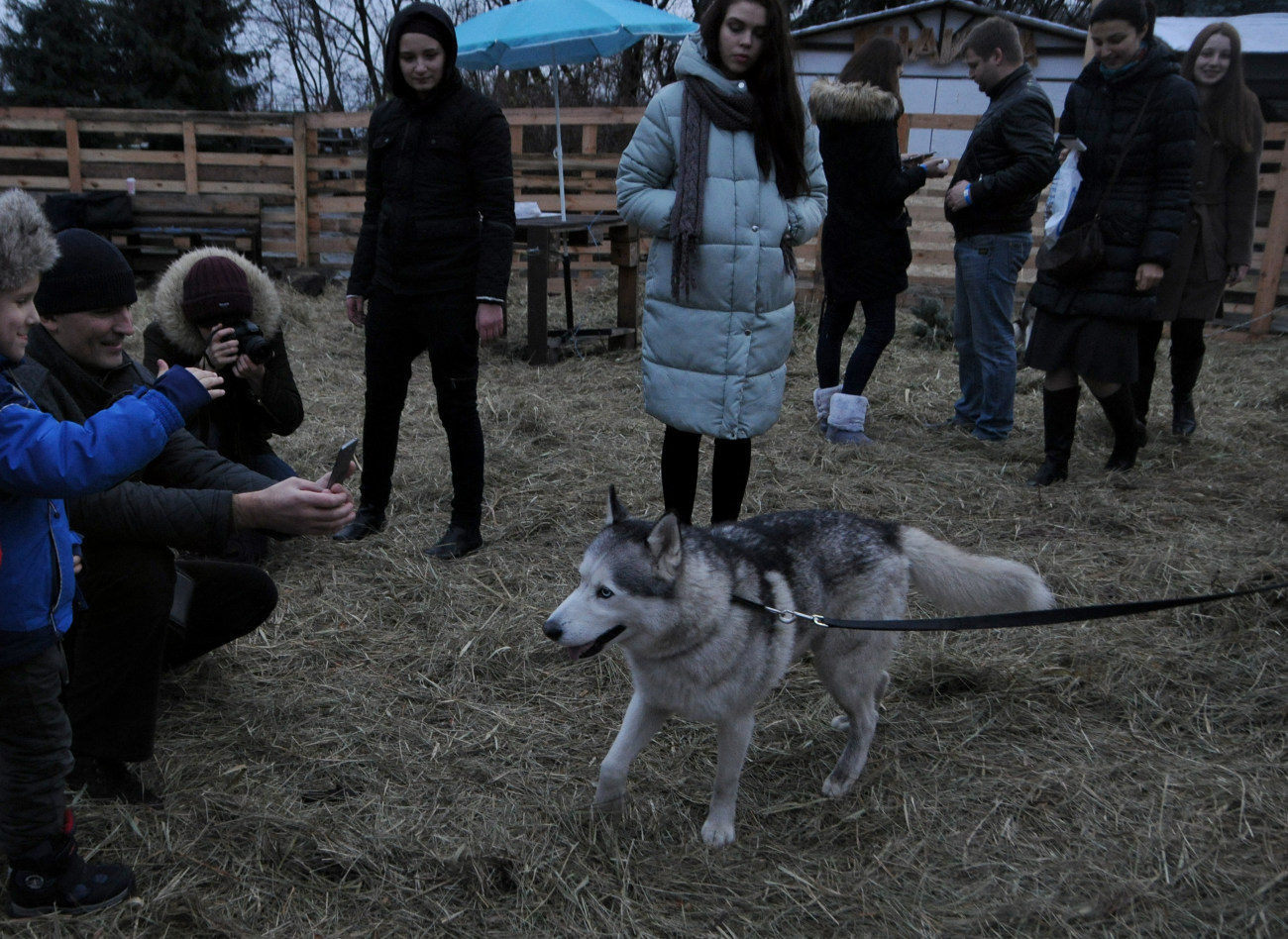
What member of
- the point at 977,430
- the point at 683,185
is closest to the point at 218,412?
the point at 683,185

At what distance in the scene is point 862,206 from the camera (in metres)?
5.46

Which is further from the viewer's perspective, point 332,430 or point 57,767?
point 332,430

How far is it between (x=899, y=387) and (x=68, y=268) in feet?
18.7

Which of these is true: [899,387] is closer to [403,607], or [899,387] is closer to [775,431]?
[775,431]

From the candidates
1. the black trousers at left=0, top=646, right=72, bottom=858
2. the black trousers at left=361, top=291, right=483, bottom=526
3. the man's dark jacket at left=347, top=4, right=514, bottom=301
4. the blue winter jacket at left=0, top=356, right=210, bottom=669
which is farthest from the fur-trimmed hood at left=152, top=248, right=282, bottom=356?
the black trousers at left=0, top=646, right=72, bottom=858

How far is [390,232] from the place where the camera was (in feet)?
13.0

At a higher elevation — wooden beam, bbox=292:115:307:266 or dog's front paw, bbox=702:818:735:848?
wooden beam, bbox=292:115:307:266

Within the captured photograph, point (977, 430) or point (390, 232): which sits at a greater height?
point (390, 232)

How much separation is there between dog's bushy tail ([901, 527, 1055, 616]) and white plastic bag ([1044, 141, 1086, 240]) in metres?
2.66

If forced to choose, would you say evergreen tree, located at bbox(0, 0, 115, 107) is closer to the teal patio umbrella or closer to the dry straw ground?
the teal patio umbrella

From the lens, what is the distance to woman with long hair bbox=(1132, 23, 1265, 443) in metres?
Answer: 5.14

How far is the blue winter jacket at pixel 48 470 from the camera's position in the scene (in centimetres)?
174

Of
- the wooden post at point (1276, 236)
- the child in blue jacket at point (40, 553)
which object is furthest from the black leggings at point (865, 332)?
the wooden post at point (1276, 236)

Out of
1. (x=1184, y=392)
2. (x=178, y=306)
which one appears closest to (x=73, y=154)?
(x=178, y=306)
